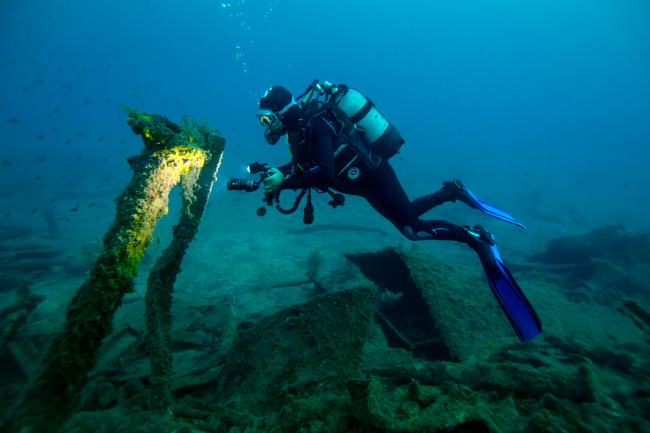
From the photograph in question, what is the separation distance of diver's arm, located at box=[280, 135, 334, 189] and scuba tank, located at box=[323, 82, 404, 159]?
1002 millimetres

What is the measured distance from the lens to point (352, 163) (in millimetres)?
3943

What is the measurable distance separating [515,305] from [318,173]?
3168 mm

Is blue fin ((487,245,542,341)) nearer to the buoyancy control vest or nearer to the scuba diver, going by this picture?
the scuba diver

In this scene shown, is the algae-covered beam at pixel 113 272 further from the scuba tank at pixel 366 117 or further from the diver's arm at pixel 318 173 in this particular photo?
the scuba tank at pixel 366 117

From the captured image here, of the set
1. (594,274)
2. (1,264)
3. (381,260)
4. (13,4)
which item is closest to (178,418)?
(381,260)

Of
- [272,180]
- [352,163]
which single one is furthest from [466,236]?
[272,180]

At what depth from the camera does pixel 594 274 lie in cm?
835

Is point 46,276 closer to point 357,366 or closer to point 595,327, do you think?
point 357,366

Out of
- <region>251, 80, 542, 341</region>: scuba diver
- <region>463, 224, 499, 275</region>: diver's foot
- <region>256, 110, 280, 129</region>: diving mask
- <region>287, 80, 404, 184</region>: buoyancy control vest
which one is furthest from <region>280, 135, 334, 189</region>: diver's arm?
<region>463, 224, 499, 275</region>: diver's foot

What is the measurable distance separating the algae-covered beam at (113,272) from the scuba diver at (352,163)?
3.46 ft

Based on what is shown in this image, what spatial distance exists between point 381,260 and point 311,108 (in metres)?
2.66

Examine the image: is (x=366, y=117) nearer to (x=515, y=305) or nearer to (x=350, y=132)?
(x=350, y=132)

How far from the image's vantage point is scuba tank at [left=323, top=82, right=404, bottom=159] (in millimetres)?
4090

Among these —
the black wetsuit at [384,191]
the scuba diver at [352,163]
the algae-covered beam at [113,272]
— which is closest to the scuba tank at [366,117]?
the scuba diver at [352,163]
